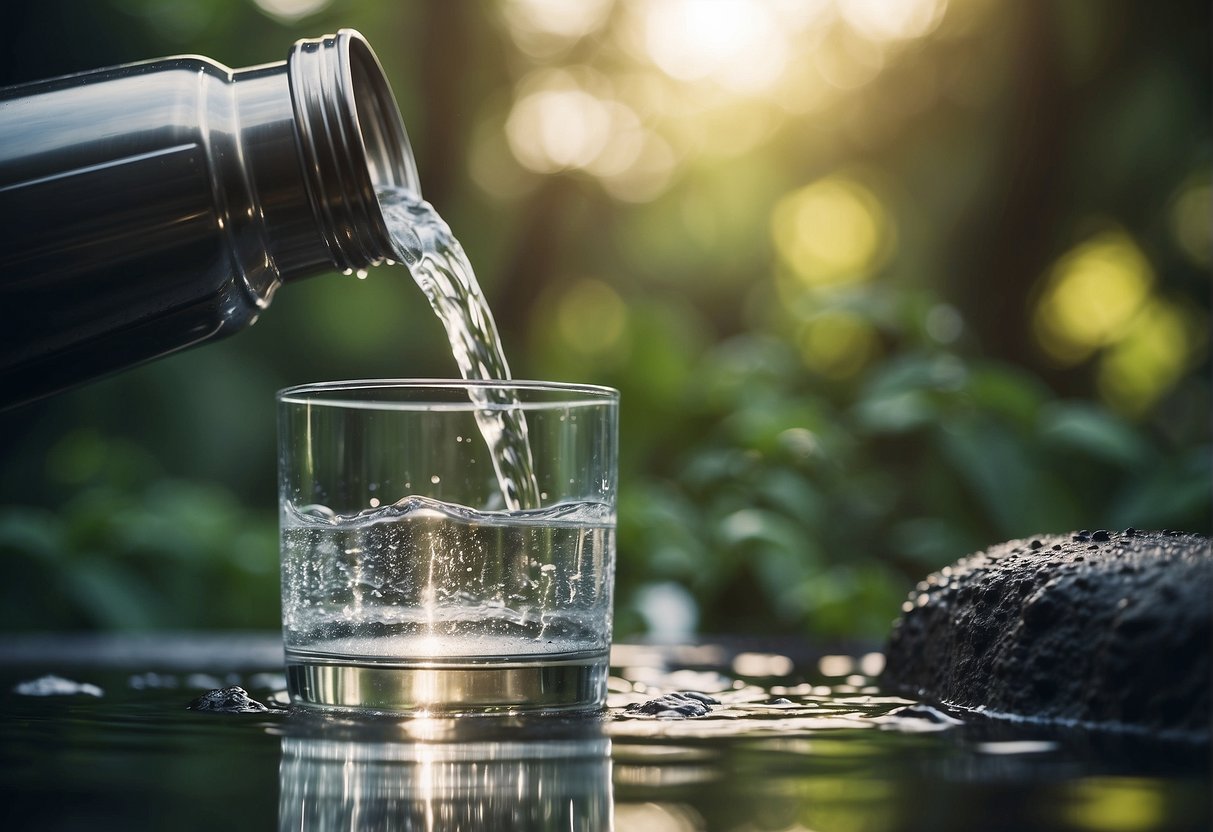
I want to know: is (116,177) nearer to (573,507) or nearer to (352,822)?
(573,507)

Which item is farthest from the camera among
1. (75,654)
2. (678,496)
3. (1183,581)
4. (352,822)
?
(678,496)

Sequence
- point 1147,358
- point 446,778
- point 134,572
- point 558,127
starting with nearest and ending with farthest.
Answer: point 446,778 → point 134,572 → point 1147,358 → point 558,127

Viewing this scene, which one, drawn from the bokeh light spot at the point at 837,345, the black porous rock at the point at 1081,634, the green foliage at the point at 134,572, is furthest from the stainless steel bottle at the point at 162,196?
the bokeh light spot at the point at 837,345

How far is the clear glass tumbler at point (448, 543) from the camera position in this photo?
2.45ft

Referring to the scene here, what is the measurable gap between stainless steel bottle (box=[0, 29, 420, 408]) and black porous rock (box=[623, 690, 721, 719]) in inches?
14.0

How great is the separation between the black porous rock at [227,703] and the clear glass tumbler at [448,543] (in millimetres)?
29

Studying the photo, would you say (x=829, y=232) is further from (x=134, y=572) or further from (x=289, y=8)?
(x=134, y=572)

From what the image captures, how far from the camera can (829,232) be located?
4203mm

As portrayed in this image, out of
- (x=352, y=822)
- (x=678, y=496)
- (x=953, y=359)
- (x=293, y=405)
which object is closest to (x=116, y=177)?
(x=293, y=405)

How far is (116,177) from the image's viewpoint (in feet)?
2.71

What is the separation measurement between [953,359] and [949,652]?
158 cm

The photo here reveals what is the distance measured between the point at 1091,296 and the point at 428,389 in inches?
124

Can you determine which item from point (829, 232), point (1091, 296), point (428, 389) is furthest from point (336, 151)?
point (829, 232)

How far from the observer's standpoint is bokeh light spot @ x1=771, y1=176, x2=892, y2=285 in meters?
4.02
